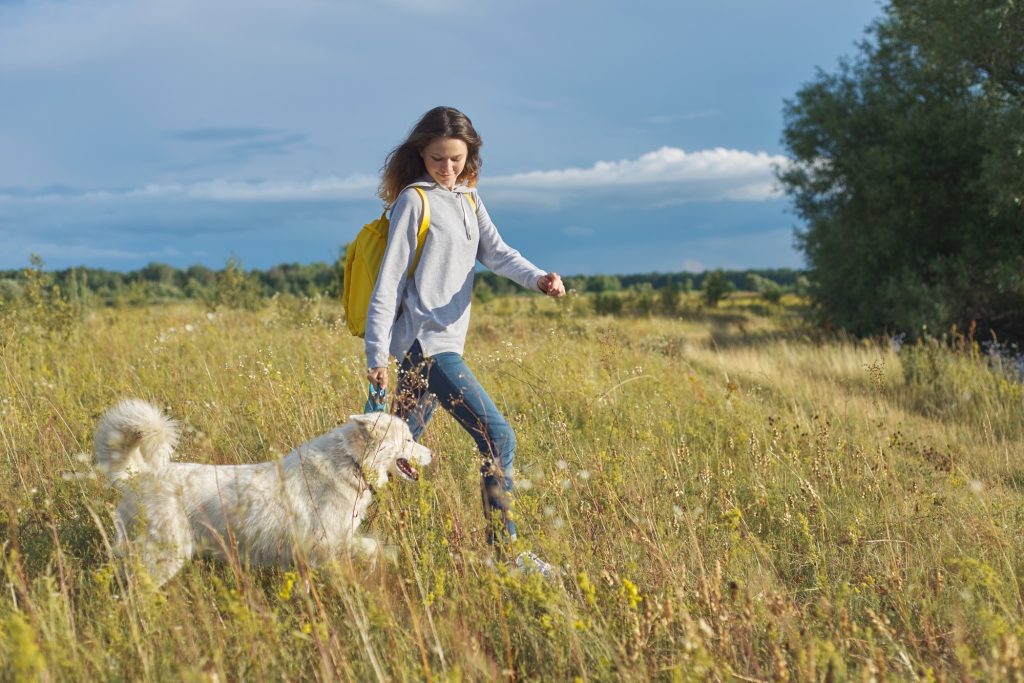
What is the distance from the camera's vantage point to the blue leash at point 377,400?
12.2ft

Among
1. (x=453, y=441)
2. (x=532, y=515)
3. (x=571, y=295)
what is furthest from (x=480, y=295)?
(x=532, y=515)

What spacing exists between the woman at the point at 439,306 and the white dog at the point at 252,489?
339 millimetres

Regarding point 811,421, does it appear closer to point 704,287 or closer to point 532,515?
point 532,515

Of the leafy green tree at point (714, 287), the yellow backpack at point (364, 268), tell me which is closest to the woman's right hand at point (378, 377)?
the yellow backpack at point (364, 268)

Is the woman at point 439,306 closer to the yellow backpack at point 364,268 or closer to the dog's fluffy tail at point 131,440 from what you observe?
the yellow backpack at point 364,268

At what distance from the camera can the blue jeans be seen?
3824mm

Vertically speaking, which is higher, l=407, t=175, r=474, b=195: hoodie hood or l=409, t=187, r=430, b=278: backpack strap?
l=407, t=175, r=474, b=195: hoodie hood

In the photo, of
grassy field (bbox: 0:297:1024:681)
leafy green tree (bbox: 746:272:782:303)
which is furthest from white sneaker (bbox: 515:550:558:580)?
leafy green tree (bbox: 746:272:782:303)

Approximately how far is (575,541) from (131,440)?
7.32ft

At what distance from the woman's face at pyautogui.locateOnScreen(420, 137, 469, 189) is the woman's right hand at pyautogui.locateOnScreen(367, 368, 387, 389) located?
118 centimetres

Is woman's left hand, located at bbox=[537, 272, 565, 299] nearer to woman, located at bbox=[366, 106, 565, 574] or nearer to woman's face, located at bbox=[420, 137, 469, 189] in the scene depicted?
woman, located at bbox=[366, 106, 565, 574]

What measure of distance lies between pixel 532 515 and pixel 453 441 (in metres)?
1.73

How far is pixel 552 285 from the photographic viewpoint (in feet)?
13.8

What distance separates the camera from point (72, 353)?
8.37 m
